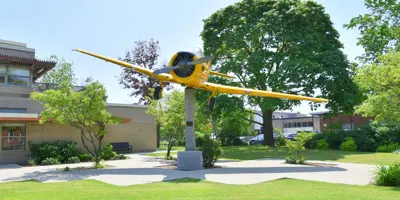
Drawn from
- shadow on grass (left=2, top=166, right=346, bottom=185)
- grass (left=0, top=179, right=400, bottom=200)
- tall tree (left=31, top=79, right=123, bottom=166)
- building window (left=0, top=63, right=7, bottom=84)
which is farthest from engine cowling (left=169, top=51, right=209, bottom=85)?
building window (left=0, top=63, right=7, bottom=84)

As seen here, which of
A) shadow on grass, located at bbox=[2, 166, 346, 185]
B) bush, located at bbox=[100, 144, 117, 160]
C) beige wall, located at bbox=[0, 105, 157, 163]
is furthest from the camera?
bush, located at bbox=[100, 144, 117, 160]

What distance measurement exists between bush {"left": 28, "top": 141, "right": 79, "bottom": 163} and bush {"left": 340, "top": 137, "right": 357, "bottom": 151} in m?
19.6

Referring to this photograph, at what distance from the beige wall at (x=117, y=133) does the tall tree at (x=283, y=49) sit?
8.33 m

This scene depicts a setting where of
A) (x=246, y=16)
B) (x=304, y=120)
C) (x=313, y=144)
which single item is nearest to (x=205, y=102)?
(x=246, y=16)

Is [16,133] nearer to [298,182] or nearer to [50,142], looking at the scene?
[50,142]

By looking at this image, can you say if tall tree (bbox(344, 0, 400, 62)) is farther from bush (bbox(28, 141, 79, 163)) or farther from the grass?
bush (bbox(28, 141, 79, 163))

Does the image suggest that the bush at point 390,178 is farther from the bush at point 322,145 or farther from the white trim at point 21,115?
the white trim at point 21,115

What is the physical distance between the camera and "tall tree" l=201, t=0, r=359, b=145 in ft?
84.3

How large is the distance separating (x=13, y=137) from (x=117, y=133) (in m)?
7.92

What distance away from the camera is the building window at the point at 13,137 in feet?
68.5

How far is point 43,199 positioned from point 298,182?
7.88 m

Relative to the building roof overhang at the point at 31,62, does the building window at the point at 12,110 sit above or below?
below

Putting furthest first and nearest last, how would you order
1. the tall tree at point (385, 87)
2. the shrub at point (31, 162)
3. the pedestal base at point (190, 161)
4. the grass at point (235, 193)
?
the shrub at point (31, 162), the pedestal base at point (190, 161), the tall tree at point (385, 87), the grass at point (235, 193)

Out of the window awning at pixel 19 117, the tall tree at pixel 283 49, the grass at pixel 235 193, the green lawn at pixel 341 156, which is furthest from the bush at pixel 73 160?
the tall tree at pixel 283 49
